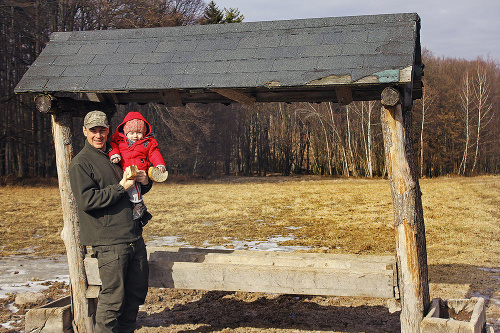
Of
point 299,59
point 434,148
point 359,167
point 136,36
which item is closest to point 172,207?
point 136,36

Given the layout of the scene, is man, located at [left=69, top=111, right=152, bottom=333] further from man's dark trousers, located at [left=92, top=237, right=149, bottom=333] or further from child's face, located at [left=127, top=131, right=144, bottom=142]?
child's face, located at [left=127, top=131, right=144, bottom=142]

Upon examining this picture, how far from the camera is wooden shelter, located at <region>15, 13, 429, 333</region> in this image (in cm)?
418

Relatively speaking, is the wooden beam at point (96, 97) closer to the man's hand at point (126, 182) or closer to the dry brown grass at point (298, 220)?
the man's hand at point (126, 182)

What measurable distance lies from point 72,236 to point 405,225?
307cm

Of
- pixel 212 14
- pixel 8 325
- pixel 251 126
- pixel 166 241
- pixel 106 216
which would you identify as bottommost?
pixel 8 325

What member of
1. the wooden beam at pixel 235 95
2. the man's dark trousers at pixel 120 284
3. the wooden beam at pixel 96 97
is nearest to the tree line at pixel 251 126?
the wooden beam at pixel 96 97

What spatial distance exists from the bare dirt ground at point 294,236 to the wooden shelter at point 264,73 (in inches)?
52.1

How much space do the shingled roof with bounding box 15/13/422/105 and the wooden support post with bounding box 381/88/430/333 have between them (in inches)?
15.3

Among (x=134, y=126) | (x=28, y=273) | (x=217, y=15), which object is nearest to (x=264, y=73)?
(x=134, y=126)

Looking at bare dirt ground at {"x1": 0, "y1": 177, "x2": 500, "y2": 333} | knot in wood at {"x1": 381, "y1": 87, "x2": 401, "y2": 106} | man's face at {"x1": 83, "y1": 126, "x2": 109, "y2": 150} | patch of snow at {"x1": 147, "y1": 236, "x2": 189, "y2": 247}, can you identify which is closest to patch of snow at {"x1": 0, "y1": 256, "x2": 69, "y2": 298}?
bare dirt ground at {"x1": 0, "y1": 177, "x2": 500, "y2": 333}

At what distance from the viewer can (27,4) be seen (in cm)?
1980

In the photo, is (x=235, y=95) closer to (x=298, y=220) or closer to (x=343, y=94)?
(x=343, y=94)

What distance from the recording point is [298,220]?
1216 cm

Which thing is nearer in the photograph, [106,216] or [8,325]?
[106,216]
